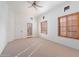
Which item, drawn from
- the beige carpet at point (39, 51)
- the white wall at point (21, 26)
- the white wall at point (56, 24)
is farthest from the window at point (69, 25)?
the white wall at point (21, 26)

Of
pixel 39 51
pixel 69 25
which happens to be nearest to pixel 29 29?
pixel 69 25

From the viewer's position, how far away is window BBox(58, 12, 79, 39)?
6.18 m

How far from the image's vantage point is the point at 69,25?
689 cm

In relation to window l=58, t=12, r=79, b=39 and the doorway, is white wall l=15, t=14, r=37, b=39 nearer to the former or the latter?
the doorway

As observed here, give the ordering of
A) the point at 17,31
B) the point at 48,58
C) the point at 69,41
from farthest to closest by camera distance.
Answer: the point at 17,31 → the point at 69,41 → the point at 48,58

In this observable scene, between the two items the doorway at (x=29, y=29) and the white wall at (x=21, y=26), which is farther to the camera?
the doorway at (x=29, y=29)

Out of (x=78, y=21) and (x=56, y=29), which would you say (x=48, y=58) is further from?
(x=56, y=29)

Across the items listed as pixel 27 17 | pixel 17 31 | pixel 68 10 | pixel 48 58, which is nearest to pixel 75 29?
pixel 68 10

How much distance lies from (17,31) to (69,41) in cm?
662

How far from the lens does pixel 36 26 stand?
1394cm

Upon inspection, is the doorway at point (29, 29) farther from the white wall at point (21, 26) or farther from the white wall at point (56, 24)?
the white wall at point (56, 24)

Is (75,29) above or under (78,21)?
under

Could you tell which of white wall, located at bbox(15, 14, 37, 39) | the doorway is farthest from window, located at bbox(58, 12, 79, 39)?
the doorway

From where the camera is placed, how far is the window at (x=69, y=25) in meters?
6.18
